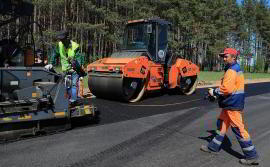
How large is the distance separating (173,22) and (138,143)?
41.2m

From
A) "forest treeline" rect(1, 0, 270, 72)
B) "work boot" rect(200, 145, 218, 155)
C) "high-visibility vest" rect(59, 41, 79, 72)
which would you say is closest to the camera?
"work boot" rect(200, 145, 218, 155)

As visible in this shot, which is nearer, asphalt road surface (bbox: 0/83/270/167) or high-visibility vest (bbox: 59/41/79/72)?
asphalt road surface (bbox: 0/83/270/167)

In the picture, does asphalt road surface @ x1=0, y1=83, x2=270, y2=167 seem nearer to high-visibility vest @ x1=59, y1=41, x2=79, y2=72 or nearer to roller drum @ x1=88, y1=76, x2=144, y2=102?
roller drum @ x1=88, y1=76, x2=144, y2=102

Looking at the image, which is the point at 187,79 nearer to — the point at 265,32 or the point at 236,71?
the point at 236,71

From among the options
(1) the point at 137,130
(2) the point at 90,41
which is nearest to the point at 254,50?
(2) the point at 90,41

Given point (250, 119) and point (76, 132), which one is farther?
point (250, 119)

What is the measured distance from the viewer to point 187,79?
12547mm

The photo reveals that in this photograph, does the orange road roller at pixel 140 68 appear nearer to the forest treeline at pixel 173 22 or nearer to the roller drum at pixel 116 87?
the roller drum at pixel 116 87

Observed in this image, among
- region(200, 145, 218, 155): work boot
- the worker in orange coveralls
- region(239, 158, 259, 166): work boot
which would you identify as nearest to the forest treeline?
region(200, 145, 218, 155): work boot

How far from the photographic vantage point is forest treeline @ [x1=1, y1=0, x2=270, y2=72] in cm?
3478

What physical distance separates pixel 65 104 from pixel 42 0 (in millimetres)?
26412

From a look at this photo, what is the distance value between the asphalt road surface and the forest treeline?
17095mm

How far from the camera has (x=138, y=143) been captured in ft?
19.4

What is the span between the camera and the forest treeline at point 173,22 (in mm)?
34781
